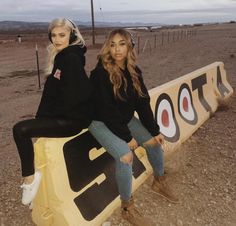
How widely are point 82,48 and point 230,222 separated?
7.78 ft

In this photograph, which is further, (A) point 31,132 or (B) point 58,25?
(B) point 58,25

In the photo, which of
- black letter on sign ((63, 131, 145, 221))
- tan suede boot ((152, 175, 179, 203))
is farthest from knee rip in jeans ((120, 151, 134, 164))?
tan suede boot ((152, 175, 179, 203))

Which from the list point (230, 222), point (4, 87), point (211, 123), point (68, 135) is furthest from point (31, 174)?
point (4, 87)

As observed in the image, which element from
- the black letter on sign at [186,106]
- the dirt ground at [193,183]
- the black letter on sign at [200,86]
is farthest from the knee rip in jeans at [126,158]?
the black letter on sign at [200,86]

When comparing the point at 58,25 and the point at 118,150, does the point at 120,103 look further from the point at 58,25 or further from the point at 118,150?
the point at 58,25

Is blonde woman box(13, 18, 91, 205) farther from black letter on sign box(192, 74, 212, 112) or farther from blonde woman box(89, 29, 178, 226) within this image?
black letter on sign box(192, 74, 212, 112)

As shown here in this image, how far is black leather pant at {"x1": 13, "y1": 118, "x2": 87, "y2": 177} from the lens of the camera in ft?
10.2

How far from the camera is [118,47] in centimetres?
358

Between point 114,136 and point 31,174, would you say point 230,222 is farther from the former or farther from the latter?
point 31,174

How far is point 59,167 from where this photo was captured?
3.30m

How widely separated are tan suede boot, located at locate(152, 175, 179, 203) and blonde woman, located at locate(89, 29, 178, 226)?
0.52 metres

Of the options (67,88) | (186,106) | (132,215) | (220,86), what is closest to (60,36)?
(67,88)

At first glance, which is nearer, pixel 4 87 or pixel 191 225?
pixel 191 225

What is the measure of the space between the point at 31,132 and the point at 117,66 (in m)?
1.10
